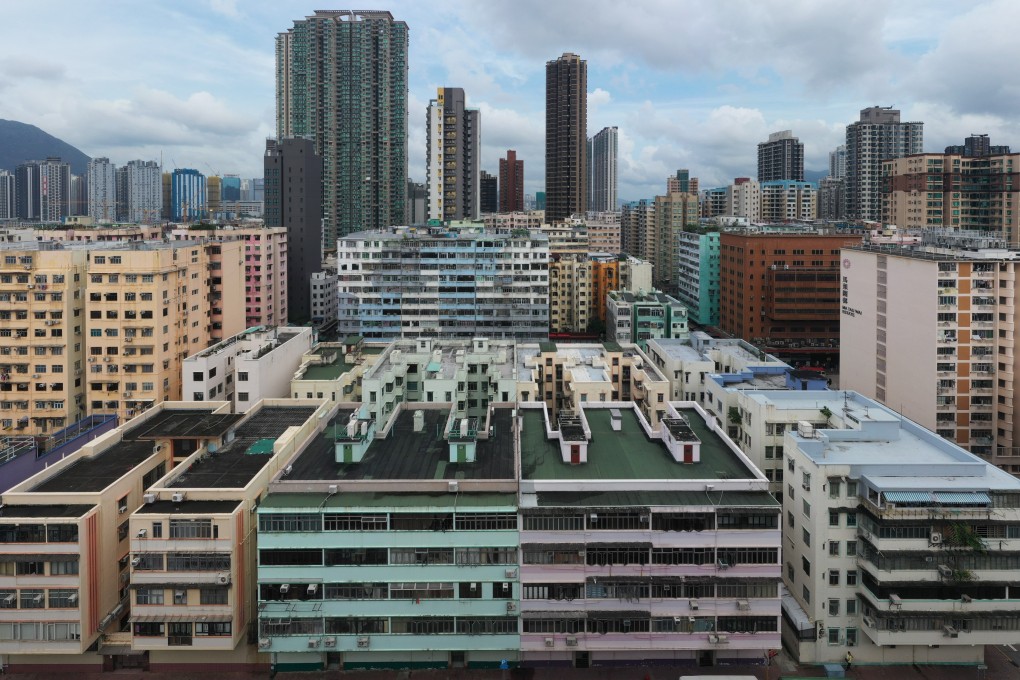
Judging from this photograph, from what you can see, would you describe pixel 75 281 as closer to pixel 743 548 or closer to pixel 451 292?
pixel 451 292

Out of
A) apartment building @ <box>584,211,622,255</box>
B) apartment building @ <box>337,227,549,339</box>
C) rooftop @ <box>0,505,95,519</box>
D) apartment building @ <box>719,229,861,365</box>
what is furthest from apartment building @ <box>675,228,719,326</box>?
rooftop @ <box>0,505,95,519</box>

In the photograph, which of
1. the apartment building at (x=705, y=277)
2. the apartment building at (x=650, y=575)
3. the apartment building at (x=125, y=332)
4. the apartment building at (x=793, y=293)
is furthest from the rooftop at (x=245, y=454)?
the apartment building at (x=705, y=277)

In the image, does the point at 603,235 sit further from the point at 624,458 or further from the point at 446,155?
the point at 624,458

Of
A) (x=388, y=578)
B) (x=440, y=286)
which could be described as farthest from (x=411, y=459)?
(x=440, y=286)

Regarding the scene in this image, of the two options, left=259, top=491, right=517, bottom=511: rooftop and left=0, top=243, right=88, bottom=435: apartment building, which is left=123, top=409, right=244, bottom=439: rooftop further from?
left=0, top=243, right=88, bottom=435: apartment building

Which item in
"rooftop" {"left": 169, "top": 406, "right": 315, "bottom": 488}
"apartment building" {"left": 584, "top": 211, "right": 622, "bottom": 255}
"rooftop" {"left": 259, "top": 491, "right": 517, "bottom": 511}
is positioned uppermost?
"apartment building" {"left": 584, "top": 211, "right": 622, "bottom": 255}

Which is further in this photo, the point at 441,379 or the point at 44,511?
the point at 441,379
